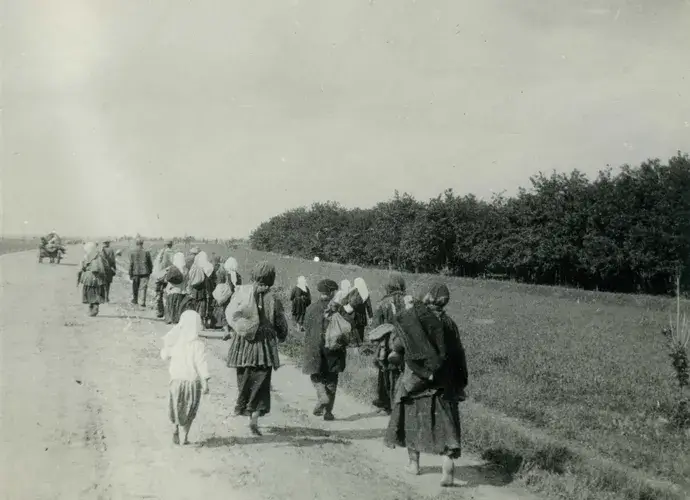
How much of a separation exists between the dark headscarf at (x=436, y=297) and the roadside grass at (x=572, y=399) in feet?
6.31

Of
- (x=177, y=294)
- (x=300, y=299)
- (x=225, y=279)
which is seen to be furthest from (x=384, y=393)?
(x=225, y=279)

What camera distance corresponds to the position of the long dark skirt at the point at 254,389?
23.6ft

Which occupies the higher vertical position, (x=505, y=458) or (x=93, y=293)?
(x=93, y=293)

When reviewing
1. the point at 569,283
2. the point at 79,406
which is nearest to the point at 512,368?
the point at 79,406

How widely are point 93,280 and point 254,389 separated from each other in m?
10.2

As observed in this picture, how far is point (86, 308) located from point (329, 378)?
11479 mm

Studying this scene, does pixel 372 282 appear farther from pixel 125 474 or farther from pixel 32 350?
pixel 125 474

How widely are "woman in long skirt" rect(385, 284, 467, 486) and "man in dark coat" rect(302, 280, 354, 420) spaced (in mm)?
2175

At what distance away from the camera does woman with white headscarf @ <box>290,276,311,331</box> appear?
15258 millimetres

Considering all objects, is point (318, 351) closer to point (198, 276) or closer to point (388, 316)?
point (388, 316)

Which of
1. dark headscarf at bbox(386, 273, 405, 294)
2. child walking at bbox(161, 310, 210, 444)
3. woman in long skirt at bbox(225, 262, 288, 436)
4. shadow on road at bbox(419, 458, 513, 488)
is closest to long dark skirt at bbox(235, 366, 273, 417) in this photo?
woman in long skirt at bbox(225, 262, 288, 436)

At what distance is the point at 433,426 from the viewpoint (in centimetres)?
603

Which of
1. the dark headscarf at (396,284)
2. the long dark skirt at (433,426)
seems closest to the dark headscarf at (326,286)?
the dark headscarf at (396,284)

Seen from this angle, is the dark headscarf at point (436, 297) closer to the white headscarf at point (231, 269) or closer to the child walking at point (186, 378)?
the child walking at point (186, 378)
